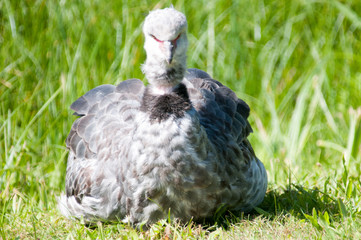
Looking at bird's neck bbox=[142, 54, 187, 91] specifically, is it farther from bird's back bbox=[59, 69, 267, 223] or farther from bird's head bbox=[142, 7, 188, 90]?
bird's back bbox=[59, 69, 267, 223]

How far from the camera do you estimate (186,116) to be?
9.14 feet

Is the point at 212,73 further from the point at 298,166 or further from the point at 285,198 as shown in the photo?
the point at 285,198

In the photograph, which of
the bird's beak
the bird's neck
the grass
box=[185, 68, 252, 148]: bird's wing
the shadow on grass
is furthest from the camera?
the grass

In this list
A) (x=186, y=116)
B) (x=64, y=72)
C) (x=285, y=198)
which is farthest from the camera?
(x=64, y=72)

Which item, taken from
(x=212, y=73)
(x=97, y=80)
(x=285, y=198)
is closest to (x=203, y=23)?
(x=212, y=73)

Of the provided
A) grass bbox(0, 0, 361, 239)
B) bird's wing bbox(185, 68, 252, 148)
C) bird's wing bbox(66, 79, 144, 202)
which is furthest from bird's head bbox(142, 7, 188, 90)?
grass bbox(0, 0, 361, 239)

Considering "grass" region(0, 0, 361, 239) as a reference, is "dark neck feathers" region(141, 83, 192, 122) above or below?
above

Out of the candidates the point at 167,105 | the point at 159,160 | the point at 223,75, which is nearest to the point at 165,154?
the point at 159,160

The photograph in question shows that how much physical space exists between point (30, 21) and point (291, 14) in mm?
2684

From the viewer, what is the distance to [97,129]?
3.46 metres

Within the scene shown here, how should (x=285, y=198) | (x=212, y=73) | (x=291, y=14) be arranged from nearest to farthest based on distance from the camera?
1. (x=285, y=198)
2. (x=212, y=73)
3. (x=291, y=14)

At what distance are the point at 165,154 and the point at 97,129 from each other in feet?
2.73

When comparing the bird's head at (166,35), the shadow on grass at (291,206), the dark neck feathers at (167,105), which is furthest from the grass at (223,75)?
the bird's head at (166,35)

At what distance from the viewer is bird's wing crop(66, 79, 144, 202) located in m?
3.28
